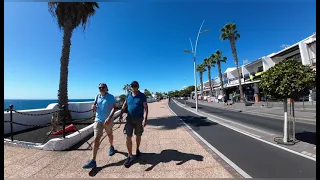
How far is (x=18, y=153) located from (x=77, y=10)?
7.95 metres

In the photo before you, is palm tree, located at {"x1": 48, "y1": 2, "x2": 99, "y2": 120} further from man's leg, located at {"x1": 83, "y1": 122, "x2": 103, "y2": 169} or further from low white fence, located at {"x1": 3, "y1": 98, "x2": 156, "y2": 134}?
man's leg, located at {"x1": 83, "y1": 122, "x2": 103, "y2": 169}

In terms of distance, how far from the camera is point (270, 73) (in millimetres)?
6953

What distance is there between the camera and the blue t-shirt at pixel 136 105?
490 cm

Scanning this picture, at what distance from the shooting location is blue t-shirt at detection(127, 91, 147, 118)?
4.90 meters

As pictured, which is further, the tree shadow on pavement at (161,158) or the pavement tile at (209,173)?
the tree shadow on pavement at (161,158)

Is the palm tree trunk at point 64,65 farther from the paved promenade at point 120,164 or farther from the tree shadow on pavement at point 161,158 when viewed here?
the tree shadow on pavement at point 161,158

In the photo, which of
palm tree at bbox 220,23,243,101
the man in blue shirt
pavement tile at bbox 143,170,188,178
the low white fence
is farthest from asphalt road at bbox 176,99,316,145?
palm tree at bbox 220,23,243,101

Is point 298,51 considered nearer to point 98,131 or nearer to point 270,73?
point 270,73

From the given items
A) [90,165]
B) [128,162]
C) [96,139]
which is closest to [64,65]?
[96,139]

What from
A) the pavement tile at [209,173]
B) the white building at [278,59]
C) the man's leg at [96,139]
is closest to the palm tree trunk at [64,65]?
the man's leg at [96,139]

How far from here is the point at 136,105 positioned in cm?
491

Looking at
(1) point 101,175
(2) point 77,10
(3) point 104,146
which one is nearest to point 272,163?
(1) point 101,175
